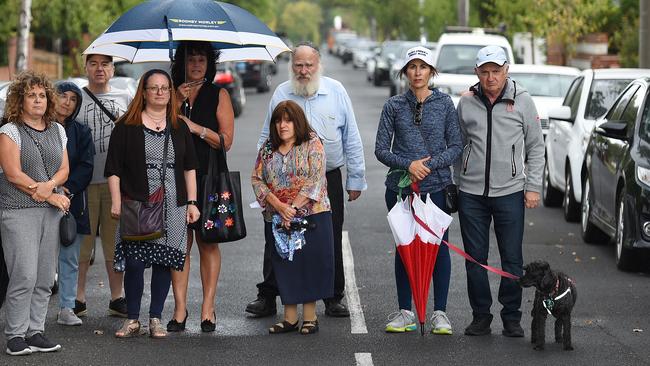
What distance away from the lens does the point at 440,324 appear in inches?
366

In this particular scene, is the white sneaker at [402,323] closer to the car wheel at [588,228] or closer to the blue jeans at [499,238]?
the blue jeans at [499,238]

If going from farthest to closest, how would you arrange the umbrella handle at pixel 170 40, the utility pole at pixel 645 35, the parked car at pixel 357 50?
the parked car at pixel 357 50 → the utility pole at pixel 645 35 → the umbrella handle at pixel 170 40

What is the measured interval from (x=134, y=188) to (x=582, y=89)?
828 centimetres

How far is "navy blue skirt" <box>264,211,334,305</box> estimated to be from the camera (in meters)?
9.30

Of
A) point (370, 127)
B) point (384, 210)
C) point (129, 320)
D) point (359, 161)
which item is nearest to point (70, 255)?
point (129, 320)

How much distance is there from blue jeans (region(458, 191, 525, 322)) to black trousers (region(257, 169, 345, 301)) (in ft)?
3.06

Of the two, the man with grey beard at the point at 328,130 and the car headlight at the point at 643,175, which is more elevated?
the man with grey beard at the point at 328,130

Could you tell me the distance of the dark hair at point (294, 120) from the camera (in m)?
9.16

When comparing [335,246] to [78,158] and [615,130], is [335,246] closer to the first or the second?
[78,158]

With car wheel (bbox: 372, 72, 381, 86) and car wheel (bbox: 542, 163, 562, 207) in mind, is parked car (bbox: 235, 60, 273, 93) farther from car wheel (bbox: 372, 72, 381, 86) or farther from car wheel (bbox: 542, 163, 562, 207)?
car wheel (bbox: 542, 163, 562, 207)

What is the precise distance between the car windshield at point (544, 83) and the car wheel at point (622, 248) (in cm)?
990

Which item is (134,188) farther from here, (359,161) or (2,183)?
(359,161)

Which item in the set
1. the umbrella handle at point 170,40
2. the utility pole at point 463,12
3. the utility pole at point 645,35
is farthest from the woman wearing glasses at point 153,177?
the utility pole at point 463,12

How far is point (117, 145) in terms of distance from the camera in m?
9.05
